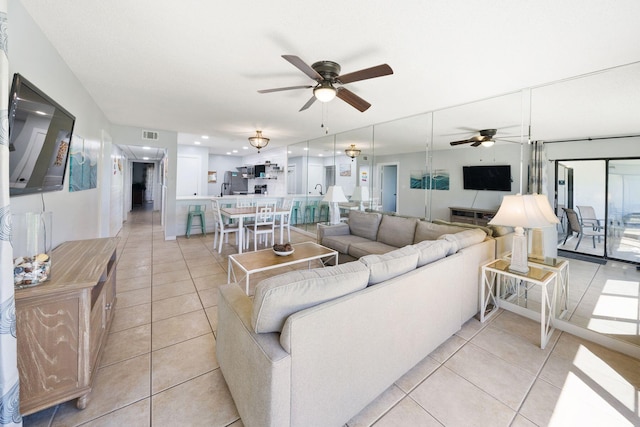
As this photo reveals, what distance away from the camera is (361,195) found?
203 inches

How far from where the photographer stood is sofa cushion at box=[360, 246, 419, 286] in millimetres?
1531

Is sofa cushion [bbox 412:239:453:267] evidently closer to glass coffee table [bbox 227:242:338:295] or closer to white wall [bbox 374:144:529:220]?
glass coffee table [bbox 227:242:338:295]

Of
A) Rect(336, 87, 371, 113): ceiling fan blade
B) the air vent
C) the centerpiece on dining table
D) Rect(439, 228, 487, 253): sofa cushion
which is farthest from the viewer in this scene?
the air vent

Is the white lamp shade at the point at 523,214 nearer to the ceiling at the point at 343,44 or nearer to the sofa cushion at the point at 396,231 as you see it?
the sofa cushion at the point at 396,231

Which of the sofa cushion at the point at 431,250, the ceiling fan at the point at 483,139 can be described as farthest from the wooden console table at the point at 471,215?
the sofa cushion at the point at 431,250

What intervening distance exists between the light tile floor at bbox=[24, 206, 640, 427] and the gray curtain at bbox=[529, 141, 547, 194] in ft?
3.69

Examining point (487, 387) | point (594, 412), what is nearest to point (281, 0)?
point (487, 387)

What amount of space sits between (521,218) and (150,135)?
6.73m

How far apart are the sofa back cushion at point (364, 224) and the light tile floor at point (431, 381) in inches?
72.7

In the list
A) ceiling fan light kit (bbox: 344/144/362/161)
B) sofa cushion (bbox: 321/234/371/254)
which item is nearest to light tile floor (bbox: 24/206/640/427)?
sofa cushion (bbox: 321/234/371/254)

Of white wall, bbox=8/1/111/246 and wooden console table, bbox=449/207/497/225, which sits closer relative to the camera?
white wall, bbox=8/1/111/246

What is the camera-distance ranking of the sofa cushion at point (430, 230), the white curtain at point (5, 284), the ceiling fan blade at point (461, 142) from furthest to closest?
1. the ceiling fan blade at point (461, 142)
2. the sofa cushion at point (430, 230)
3. the white curtain at point (5, 284)

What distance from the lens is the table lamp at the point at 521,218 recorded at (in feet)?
7.27

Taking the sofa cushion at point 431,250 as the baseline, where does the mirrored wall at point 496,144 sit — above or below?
above
